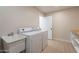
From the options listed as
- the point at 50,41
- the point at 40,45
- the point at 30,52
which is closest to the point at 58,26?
the point at 50,41

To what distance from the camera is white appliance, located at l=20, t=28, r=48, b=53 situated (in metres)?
1.17

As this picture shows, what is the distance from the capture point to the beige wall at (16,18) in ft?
3.58

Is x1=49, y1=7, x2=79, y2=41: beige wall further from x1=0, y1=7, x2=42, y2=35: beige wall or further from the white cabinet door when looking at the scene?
x1=0, y1=7, x2=42, y2=35: beige wall

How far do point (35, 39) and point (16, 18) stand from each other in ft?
1.38

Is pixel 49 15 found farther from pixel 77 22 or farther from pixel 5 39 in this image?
pixel 5 39

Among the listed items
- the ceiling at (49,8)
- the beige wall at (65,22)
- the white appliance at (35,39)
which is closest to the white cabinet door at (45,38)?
the white appliance at (35,39)

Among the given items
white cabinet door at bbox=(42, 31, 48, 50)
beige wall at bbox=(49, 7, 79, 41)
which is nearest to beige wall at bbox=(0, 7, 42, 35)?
white cabinet door at bbox=(42, 31, 48, 50)

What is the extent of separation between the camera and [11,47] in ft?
3.53

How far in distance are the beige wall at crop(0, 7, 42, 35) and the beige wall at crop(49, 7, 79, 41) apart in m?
0.31

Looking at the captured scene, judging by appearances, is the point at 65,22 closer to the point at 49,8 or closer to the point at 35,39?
the point at 49,8

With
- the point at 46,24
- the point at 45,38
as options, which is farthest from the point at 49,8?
the point at 45,38

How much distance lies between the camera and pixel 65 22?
1.25m

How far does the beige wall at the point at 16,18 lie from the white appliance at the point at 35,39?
4.4 inches
